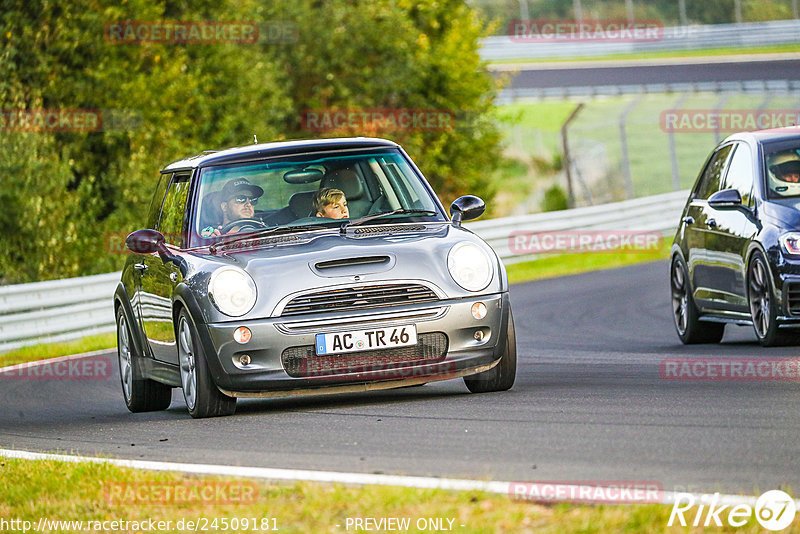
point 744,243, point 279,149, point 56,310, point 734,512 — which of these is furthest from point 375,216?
point 56,310

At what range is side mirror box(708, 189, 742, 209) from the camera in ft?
36.2

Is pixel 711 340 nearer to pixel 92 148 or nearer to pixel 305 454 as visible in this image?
pixel 305 454

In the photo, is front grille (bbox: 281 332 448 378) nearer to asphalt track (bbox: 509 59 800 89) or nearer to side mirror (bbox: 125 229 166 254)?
side mirror (bbox: 125 229 166 254)

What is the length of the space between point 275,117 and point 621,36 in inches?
1089

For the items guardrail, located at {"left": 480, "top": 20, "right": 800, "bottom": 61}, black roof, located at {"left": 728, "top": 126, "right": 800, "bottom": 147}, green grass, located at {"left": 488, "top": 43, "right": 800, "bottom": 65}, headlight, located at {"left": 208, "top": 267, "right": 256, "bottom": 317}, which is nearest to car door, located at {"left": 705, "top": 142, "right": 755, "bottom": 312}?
black roof, located at {"left": 728, "top": 126, "right": 800, "bottom": 147}

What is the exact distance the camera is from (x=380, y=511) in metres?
5.19

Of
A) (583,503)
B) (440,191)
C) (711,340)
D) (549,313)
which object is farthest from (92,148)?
(583,503)

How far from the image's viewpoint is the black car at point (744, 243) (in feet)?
33.9

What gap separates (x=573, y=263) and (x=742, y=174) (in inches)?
510

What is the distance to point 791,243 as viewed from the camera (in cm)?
1023

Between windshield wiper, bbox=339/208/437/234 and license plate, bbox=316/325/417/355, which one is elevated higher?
windshield wiper, bbox=339/208/437/234

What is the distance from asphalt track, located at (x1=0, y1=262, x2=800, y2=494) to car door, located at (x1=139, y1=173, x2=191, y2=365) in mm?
493

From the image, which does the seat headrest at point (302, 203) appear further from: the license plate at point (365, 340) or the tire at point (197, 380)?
the license plate at point (365, 340)

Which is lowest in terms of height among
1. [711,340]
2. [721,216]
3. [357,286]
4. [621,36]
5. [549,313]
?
[621,36]
